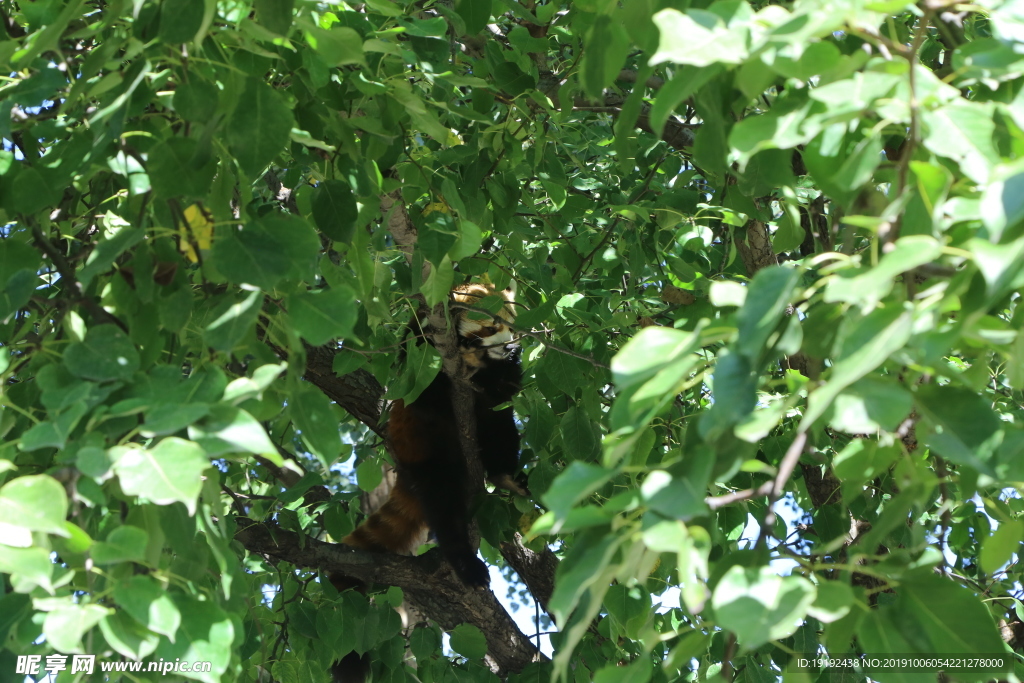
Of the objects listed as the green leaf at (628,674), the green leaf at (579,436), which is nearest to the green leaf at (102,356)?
the green leaf at (628,674)

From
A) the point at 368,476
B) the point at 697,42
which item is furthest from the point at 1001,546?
the point at 368,476

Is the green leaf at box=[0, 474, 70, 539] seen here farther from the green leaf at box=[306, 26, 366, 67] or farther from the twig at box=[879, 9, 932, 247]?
the twig at box=[879, 9, 932, 247]

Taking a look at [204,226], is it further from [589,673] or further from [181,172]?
[589,673]

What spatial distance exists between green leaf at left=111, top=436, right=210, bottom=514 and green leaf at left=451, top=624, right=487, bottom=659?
1962mm

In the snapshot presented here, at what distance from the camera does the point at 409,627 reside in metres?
4.12

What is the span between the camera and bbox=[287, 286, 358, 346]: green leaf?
3.93 feet

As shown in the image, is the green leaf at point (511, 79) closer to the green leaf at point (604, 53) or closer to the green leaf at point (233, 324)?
the green leaf at point (604, 53)

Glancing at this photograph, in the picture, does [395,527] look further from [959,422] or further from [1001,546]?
[959,422]

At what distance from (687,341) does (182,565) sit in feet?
2.68

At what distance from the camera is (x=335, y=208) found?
1.63 meters

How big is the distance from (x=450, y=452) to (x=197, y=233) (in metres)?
1.91

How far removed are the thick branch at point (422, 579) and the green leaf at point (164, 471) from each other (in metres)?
2.04

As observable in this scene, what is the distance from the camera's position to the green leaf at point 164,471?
967 mm

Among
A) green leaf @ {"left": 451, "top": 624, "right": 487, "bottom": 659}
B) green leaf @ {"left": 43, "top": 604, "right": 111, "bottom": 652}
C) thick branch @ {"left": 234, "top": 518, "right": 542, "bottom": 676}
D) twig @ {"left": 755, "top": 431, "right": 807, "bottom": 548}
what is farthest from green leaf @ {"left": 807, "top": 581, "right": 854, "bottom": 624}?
thick branch @ {"left": 234, "top": 518, "right": 542, "bottom": 676}
